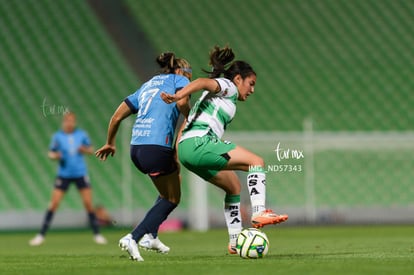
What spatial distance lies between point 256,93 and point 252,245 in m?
11.0

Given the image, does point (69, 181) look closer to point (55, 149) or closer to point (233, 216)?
point (55, 149)

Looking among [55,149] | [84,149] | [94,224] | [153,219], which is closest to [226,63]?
[153,219]

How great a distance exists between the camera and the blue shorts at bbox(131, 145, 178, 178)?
7164mm

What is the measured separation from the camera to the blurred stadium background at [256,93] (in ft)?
50.6

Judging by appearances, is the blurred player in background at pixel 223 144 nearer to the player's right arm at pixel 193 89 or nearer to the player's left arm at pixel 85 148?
the player's right arm at pixel 193 89

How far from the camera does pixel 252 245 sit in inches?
265

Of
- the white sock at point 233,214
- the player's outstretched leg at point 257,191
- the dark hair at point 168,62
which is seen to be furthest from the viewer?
the dark hair at point 168,62

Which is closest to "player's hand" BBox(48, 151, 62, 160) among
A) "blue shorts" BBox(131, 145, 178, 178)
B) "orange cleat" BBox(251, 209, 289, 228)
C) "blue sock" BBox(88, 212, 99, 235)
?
"blue sock" BBox(88, 212, 99, 235)

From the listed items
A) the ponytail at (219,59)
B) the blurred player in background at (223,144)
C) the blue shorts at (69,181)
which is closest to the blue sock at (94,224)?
the blue shorts at (69,181)

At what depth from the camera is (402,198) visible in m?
15.4

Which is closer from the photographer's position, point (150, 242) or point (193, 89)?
point (193, 89)

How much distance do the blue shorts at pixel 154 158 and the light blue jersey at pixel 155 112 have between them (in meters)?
0.04

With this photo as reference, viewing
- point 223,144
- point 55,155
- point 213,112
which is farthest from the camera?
point 55,155

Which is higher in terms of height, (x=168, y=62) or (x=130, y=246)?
(x=168, y=62)
